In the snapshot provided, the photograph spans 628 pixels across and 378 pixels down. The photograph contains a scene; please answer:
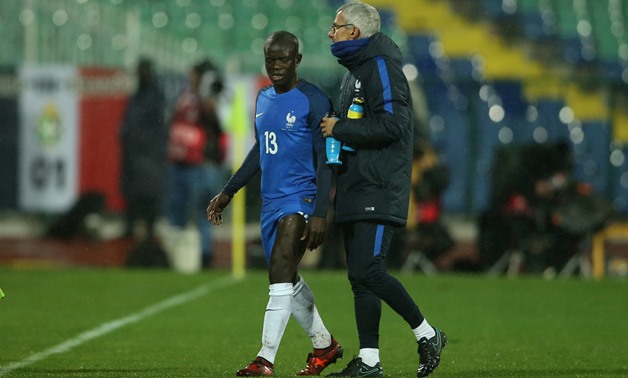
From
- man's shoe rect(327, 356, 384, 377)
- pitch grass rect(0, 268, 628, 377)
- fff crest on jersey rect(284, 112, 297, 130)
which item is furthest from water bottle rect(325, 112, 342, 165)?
pitch grass rect(0, 268, 628, 377)

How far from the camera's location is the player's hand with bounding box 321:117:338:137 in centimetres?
651

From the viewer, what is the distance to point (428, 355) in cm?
654

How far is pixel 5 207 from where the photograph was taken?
17.0m

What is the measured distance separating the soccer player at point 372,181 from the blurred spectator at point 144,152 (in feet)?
33.4

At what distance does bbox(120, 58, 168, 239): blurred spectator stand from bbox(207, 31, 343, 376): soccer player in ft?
32.5

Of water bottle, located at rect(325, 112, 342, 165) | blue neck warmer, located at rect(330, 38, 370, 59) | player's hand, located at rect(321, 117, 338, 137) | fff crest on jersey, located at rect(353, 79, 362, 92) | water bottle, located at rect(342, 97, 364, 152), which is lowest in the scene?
water bottle, located at rect(325, 112, 342, 165)

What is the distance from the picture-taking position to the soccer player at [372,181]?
21.4 ft

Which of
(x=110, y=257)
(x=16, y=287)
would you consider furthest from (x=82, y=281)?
(x=110, y=257)

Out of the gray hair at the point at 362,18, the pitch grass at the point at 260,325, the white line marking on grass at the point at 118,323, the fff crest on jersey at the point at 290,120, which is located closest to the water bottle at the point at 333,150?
the fff crest on jersey at the point at 290,120

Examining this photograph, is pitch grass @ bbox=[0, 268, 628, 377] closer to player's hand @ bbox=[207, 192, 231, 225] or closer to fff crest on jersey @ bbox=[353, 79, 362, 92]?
player's hand @ bbox=[207, 192, 231, 225]

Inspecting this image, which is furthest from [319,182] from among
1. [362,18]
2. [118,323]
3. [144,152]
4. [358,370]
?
[144,152]

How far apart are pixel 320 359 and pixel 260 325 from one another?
3.30 m

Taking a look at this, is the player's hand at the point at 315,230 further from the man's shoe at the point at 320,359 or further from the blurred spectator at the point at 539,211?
the blurred spectator at the point at 539,211

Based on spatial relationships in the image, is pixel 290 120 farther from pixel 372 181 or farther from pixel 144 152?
pixel 144 152
